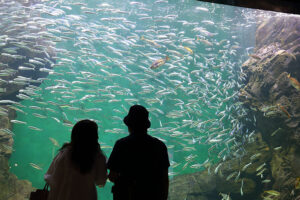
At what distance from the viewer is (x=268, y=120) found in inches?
279

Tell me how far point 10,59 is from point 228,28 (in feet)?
42.9

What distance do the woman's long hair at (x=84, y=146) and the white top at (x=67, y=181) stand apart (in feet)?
0.16

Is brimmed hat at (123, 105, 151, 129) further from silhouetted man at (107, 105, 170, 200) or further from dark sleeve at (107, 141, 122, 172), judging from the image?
dark sleeve at (107, 141, 122, 172)

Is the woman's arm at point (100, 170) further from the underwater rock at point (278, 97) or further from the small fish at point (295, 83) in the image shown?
the small fish at point (295, 83)

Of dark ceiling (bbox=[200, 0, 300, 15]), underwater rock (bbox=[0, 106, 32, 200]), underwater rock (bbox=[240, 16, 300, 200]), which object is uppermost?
dark ceiling (bbox=[200, 0, 300, 15])

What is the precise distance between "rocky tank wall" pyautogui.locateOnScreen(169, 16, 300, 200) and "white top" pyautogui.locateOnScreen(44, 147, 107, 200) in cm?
498

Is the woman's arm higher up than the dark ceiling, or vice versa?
the dark ceiling

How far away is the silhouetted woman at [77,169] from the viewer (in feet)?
5.65

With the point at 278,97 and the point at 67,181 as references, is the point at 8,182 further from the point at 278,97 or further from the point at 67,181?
the point at 278,97

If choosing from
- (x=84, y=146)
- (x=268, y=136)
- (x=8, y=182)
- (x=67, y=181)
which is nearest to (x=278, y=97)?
(x=268, y=136)

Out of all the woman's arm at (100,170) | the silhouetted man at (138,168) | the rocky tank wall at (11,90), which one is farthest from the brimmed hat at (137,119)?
the rocky tank wall at (11,90)

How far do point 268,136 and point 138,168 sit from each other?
265 inches

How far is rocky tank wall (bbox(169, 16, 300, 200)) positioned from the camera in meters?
6.14

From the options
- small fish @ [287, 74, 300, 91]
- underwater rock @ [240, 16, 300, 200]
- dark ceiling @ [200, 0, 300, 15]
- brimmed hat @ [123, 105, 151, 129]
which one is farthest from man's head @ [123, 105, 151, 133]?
small fish @ [287, 74, 300, 91]
